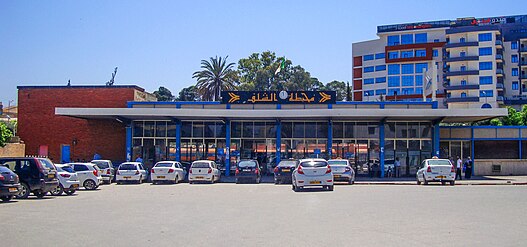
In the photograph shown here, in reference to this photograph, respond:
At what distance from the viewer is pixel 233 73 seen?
238 feet

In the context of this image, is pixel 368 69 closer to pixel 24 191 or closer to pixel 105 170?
pixel 105 170

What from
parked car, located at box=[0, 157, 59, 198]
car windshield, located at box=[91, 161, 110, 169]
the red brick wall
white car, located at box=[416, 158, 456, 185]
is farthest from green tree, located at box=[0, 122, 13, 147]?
white car, located at box=[416, 158, 456, 185]

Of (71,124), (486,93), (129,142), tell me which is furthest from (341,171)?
(486,93)

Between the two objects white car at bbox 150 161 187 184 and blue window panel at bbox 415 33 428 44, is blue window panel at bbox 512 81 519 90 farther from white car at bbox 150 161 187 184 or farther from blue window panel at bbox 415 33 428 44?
white car at bbox 150 161 187 184

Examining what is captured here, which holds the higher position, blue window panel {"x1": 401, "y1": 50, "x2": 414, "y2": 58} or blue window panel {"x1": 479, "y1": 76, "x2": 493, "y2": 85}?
blue window panel {"x1": 401, "y1": 50, "x2": 414, "y2": 58}

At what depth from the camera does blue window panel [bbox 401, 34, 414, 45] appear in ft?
311

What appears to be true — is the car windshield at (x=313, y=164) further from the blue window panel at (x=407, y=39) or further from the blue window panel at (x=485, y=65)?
the blue window panel at (x=407, y=39)

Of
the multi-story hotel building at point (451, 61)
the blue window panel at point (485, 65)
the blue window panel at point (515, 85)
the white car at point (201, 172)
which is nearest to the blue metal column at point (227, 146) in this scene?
the white car at point (201, 172)

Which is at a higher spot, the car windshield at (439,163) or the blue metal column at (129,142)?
the blue metal column at (129,142)

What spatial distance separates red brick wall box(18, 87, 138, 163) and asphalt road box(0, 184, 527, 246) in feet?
79.1

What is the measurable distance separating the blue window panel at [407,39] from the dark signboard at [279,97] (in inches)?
2214

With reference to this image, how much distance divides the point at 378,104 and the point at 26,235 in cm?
3388

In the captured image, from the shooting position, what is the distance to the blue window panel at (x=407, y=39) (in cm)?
9488

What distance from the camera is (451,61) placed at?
289ft
